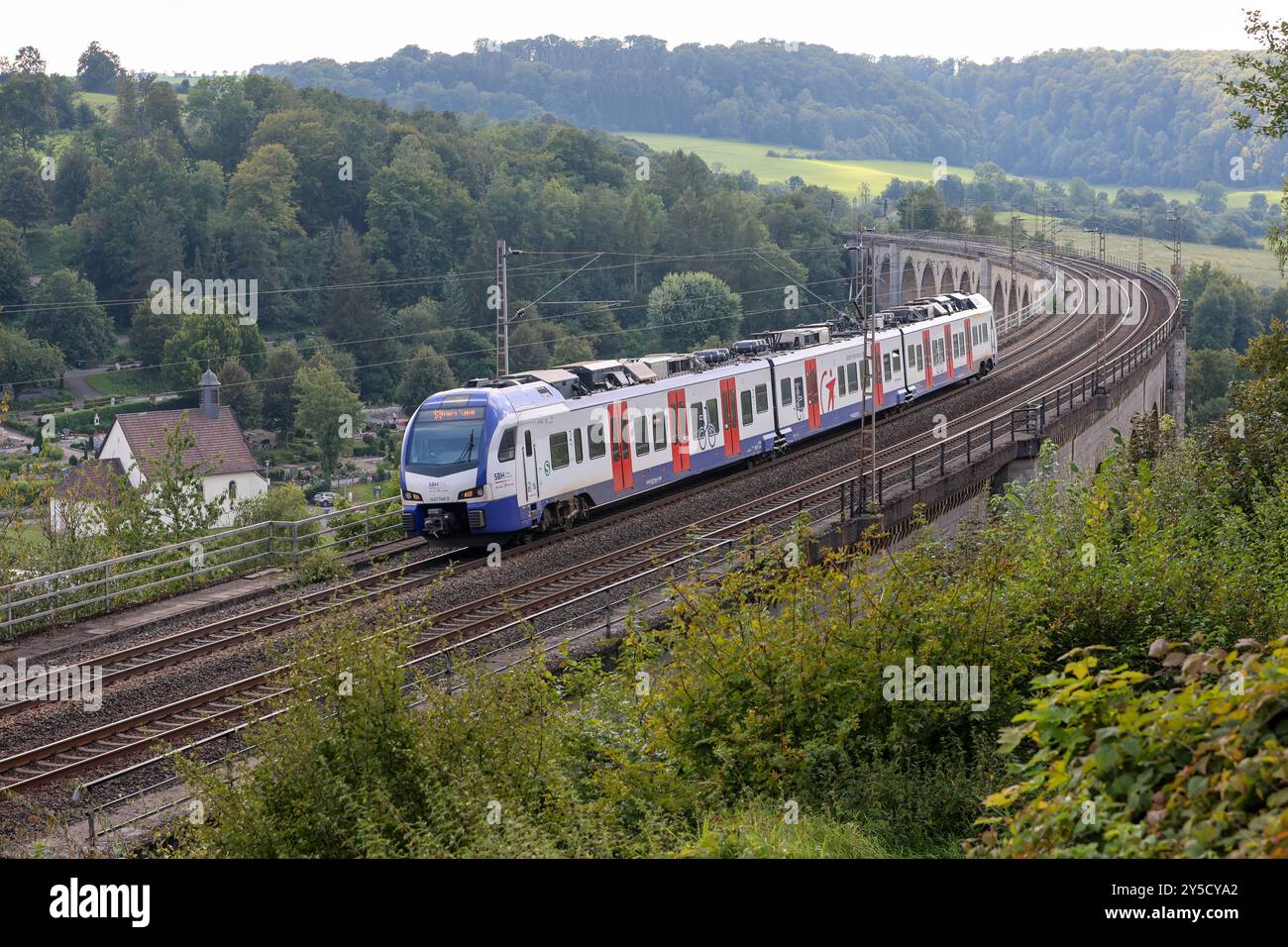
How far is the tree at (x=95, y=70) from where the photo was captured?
170 metres

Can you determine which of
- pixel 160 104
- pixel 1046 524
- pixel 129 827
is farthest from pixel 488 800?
pixel 160 104

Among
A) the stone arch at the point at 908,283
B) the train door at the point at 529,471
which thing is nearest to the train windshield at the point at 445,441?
the train door at the point at 529,471

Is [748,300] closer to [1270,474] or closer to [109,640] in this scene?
[1270,474]

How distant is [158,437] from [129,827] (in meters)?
61.0

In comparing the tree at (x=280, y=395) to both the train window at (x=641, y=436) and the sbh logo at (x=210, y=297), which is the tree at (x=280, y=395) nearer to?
the sbh logo at (x=210, y=297)

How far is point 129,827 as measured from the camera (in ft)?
39.8

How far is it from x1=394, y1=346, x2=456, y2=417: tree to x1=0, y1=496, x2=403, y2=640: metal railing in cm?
6583

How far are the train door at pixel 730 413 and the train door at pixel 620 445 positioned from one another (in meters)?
4.02

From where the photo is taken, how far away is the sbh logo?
3839 inches

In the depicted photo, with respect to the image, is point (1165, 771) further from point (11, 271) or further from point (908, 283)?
point (908, 283)

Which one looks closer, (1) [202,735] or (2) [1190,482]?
(1) [202,735]

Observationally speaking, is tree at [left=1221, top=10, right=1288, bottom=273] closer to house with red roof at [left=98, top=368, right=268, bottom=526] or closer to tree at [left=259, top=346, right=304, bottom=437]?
house with red roof at [left=98, top=368, right=268, bottom=526]

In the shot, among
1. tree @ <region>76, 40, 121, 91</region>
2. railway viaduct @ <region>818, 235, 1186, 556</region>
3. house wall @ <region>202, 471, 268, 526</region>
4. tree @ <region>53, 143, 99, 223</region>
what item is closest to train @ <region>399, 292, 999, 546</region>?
railway viaduct @ <region>818, 235, 1186, 556</region>
